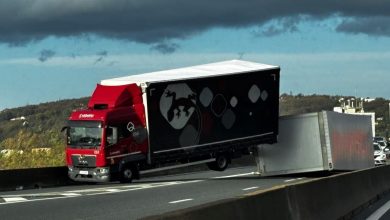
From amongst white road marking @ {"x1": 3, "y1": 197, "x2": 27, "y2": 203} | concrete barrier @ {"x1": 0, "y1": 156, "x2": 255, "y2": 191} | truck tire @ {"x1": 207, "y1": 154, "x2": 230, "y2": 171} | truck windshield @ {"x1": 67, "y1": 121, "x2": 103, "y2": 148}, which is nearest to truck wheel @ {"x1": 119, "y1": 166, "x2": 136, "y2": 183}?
truck windshield @ {"x1": 67, "y1": 121, "x2": 103, "y2": 148}

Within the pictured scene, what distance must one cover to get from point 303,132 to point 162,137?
6.03 metres

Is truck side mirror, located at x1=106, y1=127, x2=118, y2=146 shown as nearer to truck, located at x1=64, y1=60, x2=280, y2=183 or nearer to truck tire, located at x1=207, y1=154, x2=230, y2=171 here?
truck, located at x1=64, y1=60, x2=280, y2=183

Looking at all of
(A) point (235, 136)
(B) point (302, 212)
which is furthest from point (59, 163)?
(B) point (302, 212)

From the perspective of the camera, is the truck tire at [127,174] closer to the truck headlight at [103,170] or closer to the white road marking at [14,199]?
the truck headlight at [103,170]

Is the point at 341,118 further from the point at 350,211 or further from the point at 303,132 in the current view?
the point at 350,211

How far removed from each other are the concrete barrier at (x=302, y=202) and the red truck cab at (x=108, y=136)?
1000cm

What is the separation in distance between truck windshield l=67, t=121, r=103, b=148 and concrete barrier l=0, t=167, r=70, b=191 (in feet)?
4.41

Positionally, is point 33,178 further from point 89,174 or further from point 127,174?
point 127,174

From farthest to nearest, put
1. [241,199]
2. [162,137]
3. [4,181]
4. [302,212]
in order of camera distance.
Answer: [162,137] < [4,181] < [302,212] < [241,199]

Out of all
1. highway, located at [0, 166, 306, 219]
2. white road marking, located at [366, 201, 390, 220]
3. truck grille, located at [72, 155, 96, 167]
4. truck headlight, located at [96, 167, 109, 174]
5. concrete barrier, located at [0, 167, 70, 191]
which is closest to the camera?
white road marking, located at [366, 201, 390, 220]

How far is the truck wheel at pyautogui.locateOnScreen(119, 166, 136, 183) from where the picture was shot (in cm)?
2609

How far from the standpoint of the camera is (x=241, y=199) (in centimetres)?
750

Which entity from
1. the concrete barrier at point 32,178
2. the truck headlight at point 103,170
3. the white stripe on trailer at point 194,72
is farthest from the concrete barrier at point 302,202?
the concrete barrier at point 32,178

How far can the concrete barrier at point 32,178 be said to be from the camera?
76.7ft
